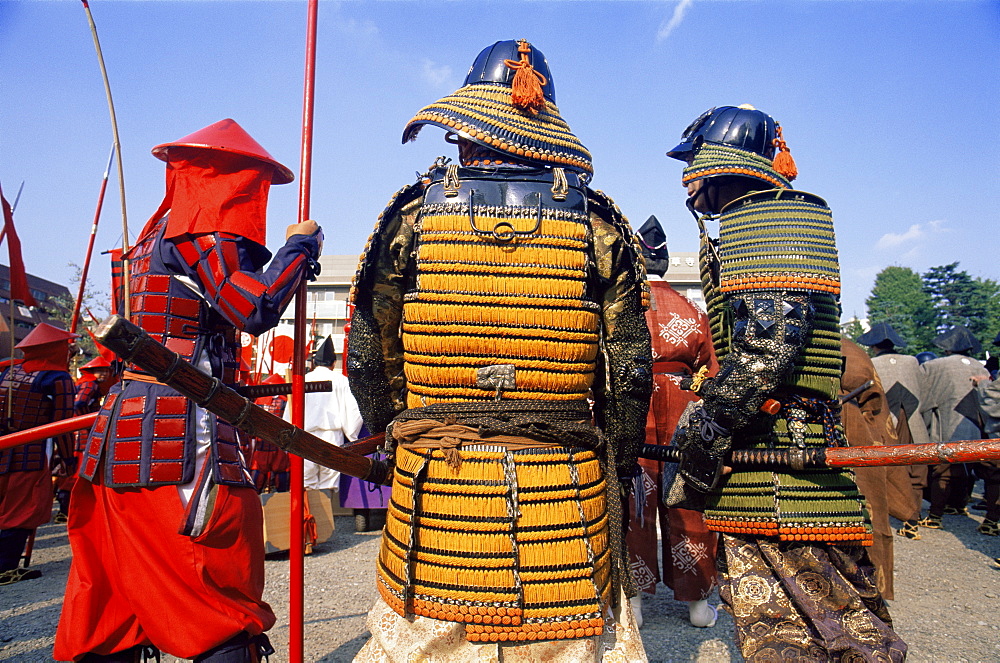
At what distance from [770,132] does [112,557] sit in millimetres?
3360

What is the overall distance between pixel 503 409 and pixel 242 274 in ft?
4.24

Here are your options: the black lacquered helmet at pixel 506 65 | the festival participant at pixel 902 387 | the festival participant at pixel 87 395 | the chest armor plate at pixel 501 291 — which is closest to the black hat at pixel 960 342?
the festival participant at pixel 902 387

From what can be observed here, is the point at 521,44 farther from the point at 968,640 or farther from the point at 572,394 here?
the point at 968,640

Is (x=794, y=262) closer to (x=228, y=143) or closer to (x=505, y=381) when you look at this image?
(x=505, y=381)

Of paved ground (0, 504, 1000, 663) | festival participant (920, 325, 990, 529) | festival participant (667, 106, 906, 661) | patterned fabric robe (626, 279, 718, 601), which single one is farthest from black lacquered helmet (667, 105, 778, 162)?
festival participant (920, 325, 990, 529)

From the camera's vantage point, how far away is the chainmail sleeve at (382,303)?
228 centimetres

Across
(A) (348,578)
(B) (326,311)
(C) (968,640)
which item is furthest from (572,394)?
(B) (326,311)

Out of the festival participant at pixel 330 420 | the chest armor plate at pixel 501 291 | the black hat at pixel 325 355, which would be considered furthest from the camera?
the black hat at pixel 325 355

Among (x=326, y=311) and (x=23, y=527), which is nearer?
(x=23, y=527)

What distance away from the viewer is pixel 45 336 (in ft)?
20.5

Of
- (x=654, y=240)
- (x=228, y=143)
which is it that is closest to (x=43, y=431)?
(x=228, y=143)

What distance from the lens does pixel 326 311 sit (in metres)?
41.4

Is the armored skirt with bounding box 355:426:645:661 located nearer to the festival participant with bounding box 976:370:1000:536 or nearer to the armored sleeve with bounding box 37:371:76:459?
the armored sleeve with bounding box 37:371:76:459

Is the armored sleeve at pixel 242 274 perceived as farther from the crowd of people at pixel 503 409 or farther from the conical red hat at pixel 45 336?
the conical red hat at pixel 45 336
